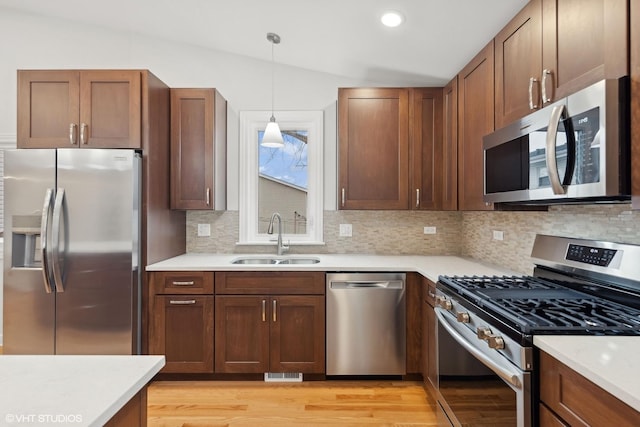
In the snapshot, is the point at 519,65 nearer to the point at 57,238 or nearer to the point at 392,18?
the point at 392,18

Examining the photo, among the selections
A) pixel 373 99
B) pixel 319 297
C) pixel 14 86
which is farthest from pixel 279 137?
pixel 14 86

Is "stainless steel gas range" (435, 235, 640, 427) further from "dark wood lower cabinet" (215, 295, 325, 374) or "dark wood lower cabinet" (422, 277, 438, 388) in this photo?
"dark wood lower cabinet" (215, 295, 325, 374)

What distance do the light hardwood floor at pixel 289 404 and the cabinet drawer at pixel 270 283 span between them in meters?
0.68

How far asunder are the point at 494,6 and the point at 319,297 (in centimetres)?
206

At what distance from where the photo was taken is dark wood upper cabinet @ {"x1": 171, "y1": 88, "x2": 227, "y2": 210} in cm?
294

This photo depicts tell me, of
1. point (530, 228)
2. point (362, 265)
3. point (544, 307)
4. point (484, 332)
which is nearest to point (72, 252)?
point (362, 265)

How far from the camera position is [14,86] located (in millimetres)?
3289

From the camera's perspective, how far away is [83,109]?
2582 mm

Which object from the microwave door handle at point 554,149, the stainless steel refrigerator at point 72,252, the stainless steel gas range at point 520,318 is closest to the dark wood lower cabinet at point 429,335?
the stainless steel gas range at point 520,318

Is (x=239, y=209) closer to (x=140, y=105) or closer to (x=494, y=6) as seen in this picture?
(x=140, y=105)

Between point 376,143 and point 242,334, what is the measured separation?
1.79m

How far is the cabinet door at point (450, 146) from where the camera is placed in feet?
8.71

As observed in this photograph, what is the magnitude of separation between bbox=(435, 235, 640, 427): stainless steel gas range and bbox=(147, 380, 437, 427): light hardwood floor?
0.42m

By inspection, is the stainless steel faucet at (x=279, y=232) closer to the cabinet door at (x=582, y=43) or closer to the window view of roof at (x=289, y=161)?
the window view of roof at (x=289, y=161)
